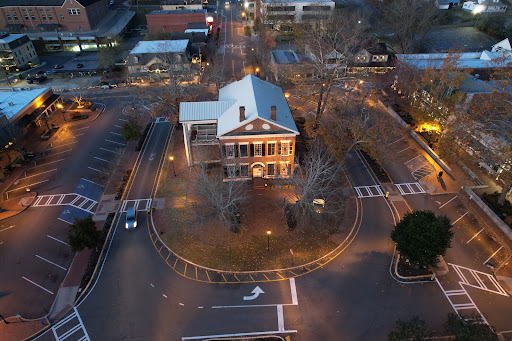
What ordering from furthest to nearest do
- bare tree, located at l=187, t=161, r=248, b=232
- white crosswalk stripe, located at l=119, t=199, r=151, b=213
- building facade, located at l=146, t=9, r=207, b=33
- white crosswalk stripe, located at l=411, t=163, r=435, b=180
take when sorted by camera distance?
1. building facade, located at l=146, t=9, r=207, b=33
2. white crosswalk stripe, located at l=411, t=163, r=435, b=180
3. white crosswalk stripe, located at l=119, t=199, r=151, b=213
4. bare tree, located at l=187, t=161, r=248, b=232

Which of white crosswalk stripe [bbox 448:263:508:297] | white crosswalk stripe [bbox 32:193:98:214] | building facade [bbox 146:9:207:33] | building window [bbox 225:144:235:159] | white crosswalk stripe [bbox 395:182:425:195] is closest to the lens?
white crosswalk stripe [bbox 448:263:508:297]

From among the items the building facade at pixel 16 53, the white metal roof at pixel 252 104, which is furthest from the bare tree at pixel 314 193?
the building facade at pixel 16 53

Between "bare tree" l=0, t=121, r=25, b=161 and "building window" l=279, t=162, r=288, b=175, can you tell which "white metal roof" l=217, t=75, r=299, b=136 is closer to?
"building window" l=279, t=162, r=288, b=175

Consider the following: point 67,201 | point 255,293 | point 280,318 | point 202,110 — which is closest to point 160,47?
point 202,110

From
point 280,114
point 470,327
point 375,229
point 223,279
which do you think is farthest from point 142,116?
point 470,327

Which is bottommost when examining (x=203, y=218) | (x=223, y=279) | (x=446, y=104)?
(x=223, y=279)

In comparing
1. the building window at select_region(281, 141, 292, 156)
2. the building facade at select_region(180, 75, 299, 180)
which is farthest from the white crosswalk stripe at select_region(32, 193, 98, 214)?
the building window at select_region(281, 141, 292, 156)

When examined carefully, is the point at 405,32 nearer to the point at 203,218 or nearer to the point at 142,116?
the point at 142,116
